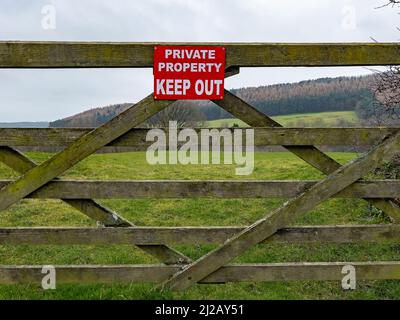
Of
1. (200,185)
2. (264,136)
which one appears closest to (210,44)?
(264,136)

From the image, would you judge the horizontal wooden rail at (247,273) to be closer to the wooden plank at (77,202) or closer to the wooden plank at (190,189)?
the wooden plank at (77,202)

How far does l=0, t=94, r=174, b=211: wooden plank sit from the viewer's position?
4246 mm

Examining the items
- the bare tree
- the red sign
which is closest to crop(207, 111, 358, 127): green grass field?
the bare tree

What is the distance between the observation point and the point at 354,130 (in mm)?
4391

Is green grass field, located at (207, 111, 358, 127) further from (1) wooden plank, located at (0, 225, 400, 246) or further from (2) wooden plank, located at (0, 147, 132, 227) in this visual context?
(2) wooden plank, located at (0, 147, 132, 227)

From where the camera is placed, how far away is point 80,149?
4.29m

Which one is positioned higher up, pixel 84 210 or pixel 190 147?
pixel 190 147

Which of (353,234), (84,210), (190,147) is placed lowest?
(353,234)

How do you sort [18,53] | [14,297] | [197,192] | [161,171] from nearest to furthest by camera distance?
[18,53] < [197,192] < [14,297] < [161,171]

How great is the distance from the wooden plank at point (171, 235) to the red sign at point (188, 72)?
1.47 metres

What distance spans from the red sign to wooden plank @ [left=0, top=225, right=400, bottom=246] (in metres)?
1.47
